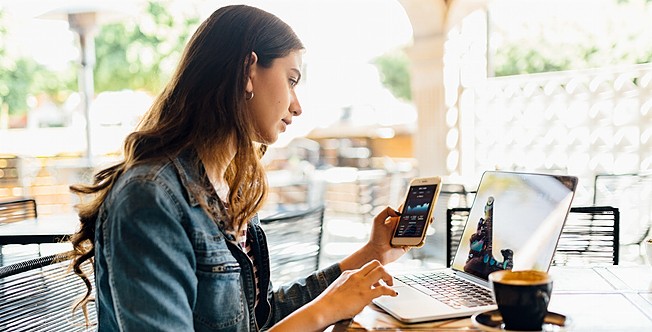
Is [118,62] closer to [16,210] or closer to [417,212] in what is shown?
[16,210]

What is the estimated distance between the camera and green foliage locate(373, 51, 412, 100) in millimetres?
16734

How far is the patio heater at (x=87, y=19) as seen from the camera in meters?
5.30

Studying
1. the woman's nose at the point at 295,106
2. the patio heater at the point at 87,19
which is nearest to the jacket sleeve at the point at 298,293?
the woman's nose at the point at 295,106

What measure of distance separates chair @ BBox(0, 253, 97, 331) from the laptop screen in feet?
2.80

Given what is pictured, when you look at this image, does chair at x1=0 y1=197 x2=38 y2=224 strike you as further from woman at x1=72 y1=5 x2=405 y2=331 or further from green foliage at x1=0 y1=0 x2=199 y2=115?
green foliage at x1=0 y1=0 x2=199 y2=115

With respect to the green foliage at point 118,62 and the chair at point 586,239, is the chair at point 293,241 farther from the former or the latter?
the green foliage at point 118,62

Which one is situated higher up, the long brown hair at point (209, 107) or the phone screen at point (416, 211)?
the long brown hair at point (209, 107)

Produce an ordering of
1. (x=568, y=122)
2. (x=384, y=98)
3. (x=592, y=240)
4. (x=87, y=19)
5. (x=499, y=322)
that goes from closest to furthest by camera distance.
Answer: (x=499, y=322)
(x=592, y=240)
(x=568, y=122)
(x=87, y=19)
(x=384, y=98)

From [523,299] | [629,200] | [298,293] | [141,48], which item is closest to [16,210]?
[298,293]

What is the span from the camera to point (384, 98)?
12.0 m

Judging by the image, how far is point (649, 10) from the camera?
796cm

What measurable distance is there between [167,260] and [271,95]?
41 centimetres

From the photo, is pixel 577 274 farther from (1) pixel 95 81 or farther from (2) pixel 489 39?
(1) pixel 95 81

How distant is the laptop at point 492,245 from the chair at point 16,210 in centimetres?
234
